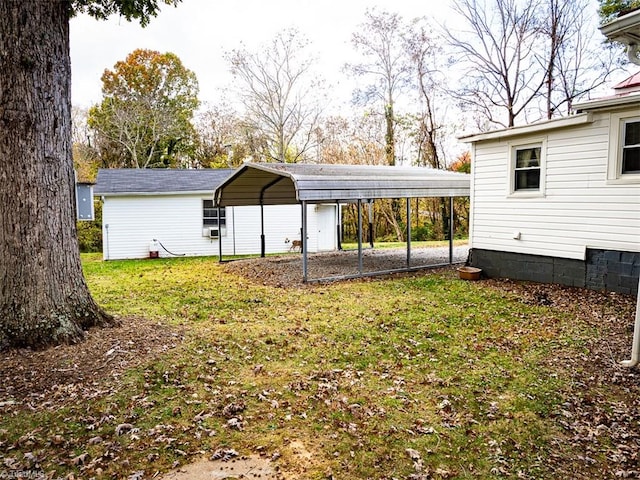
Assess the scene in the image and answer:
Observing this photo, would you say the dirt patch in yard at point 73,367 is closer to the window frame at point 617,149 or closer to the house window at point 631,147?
the window frame at point 617,149

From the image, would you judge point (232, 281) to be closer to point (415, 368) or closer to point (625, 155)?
point (415, 368)

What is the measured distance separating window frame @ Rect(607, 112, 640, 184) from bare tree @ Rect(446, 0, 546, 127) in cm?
1390

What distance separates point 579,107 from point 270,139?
60.2 feet

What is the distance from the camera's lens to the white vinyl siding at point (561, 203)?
753 centimetres

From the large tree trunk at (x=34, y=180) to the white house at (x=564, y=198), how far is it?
26.7 ft

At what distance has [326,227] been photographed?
18.3 m

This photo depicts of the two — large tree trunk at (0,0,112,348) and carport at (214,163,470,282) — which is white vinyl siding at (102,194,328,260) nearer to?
carport at (214,163,470,282)

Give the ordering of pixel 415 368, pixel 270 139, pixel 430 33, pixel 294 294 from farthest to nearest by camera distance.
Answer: pixel 270 139 → pixel 430 33 → pixel 294 294 → pixel 415 368

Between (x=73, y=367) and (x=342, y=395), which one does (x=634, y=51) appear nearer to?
(x=342, y=395)

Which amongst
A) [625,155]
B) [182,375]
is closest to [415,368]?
[182,375]

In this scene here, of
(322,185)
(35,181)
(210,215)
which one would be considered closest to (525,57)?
(322,185)

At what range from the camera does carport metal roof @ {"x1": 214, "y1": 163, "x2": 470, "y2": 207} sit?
31.1 feet

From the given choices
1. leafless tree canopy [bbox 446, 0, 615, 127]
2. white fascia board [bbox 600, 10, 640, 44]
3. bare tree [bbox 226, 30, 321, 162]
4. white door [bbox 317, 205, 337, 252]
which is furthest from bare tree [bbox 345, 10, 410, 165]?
white fascia board [bbox 600, 10, 640, 44]

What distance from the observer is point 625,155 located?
7398 millimetres
